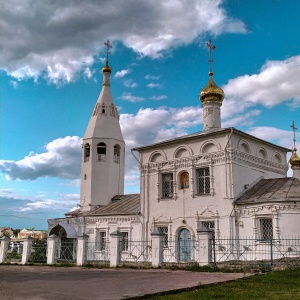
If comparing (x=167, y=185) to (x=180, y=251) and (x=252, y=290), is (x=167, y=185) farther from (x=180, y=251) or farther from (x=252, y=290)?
(x=252, y=290)

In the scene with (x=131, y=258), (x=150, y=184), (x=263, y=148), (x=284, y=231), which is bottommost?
(x=131, y=258)

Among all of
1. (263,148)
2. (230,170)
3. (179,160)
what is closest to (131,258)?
(179,160)

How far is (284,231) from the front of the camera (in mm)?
15117

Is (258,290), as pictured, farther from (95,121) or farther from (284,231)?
(95,121)

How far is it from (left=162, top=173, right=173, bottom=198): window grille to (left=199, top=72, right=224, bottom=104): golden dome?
474cm

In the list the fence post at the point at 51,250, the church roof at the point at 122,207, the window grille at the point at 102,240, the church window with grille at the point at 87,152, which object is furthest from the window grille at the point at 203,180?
the church window with grille at the point at 87,152

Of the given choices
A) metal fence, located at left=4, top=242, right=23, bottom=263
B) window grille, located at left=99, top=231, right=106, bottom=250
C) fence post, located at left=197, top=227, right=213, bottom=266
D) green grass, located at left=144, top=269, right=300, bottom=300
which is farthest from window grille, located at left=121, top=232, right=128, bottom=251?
green grass, located at left=144, top=269, right=300, bottom=300

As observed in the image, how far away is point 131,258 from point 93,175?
662cm

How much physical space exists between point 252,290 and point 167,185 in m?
12.3

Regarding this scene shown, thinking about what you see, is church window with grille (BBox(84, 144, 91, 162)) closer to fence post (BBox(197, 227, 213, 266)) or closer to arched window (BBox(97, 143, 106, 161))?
arched window (BBox(97, 143, 106, 161))

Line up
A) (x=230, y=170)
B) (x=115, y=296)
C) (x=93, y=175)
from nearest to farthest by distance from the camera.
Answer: (x=115, y=296)
(x=230, y=170)
(x=93, y=175)

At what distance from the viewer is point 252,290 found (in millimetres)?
7441

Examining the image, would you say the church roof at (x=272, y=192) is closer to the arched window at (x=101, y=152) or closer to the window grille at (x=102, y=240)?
the window grille at (x=102, y=240)

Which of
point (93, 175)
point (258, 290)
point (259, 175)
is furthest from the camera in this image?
point (93, 175)
